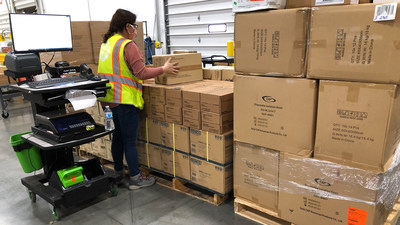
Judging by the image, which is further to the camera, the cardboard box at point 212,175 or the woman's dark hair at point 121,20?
the woman's dark hair at point 121,20

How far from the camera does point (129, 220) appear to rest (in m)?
2.53

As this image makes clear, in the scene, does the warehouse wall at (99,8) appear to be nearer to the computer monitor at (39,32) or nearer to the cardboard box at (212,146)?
the computer monitor at (39,32)

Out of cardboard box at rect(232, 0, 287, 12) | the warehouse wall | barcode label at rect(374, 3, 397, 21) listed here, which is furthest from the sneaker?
the warehouse wall

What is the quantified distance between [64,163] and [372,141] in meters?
2.47

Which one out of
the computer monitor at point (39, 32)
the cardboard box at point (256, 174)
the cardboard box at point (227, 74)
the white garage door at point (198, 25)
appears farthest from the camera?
the white garage door at point (198, 25)

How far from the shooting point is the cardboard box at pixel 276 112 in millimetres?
1968

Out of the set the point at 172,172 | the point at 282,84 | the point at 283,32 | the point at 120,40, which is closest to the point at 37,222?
the point at 172,172

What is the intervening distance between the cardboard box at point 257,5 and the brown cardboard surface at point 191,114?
0.92m

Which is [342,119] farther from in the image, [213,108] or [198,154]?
[198,154]

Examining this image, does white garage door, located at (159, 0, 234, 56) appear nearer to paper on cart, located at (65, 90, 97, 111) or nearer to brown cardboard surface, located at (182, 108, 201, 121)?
brown cardboard surface, located at (182, 108, 201, 121)

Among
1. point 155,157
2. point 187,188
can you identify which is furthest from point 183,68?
point 187,188

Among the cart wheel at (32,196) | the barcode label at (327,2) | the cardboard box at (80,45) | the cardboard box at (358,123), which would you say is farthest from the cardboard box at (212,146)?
the cardboard box at (80,45)

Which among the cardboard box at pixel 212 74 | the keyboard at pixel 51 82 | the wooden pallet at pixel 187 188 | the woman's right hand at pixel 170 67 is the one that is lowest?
the wooden pallet at pixel 187 188

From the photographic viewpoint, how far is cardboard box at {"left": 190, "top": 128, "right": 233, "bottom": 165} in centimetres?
253
